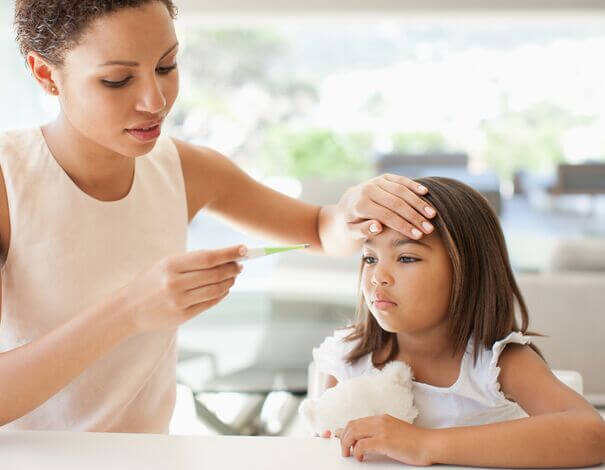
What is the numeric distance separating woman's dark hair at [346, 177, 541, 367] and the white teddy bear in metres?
0.16

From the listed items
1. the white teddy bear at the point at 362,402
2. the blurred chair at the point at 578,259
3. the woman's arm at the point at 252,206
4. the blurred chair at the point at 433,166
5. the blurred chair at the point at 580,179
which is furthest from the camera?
the blurred chair at the point at 433,166

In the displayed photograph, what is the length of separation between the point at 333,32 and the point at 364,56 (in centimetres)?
26

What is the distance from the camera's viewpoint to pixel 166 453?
3.67 feet

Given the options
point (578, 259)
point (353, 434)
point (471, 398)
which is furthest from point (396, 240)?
point (578, 259)

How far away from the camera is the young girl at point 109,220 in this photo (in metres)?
1.18

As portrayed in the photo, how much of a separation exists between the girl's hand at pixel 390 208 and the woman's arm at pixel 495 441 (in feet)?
1.16

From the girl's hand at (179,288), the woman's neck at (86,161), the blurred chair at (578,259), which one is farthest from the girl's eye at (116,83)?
the blurred chair at (578,259)

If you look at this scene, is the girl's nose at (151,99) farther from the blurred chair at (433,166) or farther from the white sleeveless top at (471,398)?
the blurred chair at (433,166)

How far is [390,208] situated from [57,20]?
2.01ft

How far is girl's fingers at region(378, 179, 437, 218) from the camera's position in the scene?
1390 millimetres

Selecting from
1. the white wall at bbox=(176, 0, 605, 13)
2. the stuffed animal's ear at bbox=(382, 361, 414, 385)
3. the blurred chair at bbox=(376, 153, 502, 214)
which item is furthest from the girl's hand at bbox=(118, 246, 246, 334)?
the blurred chair at bbox=(376, 153, 502, 214)

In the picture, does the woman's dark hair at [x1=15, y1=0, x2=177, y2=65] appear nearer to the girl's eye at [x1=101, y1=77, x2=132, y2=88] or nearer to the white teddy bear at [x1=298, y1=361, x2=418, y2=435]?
the girl's eye at [x1=101, y1=77, x2=132, y2=88]

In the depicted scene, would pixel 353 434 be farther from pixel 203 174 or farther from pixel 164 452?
pixel 203 174

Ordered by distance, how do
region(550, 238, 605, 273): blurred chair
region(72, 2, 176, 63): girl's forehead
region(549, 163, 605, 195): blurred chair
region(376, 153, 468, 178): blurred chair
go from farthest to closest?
region(376, 153, 468, 178): blurred chair
region(549, 163, 605, 195): blurred chair
region(550, 238, 605, 273): blurred chair
region(72, 2, 176, 63): girl's forehead
